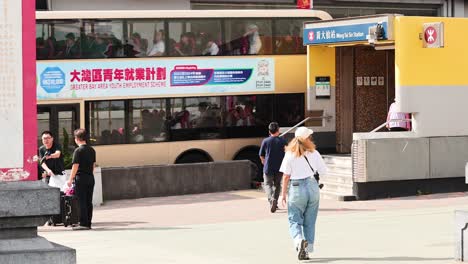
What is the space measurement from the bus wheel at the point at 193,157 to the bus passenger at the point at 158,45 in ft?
8.33

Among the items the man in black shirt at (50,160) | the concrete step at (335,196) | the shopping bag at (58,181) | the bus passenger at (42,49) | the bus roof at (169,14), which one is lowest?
the concrete step at (335,196)

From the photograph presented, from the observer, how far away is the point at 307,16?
29172 mm

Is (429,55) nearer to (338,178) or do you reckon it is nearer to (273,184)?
(338,178)

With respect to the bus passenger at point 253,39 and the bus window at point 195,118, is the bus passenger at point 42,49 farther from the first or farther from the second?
the bus passenger at point 253,39

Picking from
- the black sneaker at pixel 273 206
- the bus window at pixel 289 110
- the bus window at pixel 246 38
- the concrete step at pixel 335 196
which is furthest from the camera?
the bus window at pixel 289 110

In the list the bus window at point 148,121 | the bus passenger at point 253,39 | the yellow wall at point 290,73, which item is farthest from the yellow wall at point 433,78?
the bus window at point 148,121

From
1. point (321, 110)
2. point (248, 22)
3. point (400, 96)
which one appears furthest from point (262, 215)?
point (248, 22)

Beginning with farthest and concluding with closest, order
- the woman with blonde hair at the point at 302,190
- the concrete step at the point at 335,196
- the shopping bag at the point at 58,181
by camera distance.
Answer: the concrete step at the point at 335,196 → the shopping bag at the point at 58,181 → the woman with blonde hair at the point at 302,190

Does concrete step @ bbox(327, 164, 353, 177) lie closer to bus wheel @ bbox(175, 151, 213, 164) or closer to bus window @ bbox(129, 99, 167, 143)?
bus wheel @ bbox(175, 151, 213, 164)

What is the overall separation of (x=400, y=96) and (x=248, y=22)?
6960mm

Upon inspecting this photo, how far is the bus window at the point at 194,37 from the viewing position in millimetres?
27625

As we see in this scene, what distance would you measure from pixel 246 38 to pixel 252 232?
1183cm

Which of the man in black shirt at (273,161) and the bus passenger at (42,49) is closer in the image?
the man in black shirt at (273,161)

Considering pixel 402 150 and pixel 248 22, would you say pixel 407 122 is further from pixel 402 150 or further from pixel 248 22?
pixel 248 22
